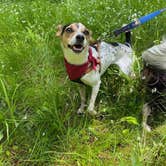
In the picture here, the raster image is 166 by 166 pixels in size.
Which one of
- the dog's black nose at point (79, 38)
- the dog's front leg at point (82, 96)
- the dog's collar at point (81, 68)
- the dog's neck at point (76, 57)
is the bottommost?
the dog's front leg at point (82, 96)

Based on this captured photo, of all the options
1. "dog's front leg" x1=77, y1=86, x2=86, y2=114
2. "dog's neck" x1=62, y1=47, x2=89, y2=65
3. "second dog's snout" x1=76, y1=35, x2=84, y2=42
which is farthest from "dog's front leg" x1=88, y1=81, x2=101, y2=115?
"second dog's snout" x1=76, y1=35, x2=84, y2=42

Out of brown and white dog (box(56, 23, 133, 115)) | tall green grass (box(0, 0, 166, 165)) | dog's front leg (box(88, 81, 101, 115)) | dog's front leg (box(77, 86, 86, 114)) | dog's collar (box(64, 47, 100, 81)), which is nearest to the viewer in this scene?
tall green grass (box(0, 0, 166, 165))

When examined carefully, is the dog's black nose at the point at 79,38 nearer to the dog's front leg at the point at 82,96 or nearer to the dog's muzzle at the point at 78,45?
the dog's muzzle at the point at 78,45

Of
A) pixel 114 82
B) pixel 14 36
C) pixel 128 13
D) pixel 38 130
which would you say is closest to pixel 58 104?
pixel 38 130

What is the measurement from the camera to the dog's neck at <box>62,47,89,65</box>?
3645mm

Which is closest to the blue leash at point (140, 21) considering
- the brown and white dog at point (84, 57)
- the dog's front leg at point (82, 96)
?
the brown and white dog at point (84, 57)

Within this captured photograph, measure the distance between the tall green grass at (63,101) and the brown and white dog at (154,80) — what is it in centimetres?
9

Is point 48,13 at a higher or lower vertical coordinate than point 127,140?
higher

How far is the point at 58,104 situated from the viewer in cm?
377

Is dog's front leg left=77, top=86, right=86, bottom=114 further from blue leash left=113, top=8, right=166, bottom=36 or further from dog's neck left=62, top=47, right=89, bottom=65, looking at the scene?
blue leash left=113, top=8, right=166, bottom=36

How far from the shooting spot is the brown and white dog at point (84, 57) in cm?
358

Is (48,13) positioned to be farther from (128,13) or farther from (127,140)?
(127,140)

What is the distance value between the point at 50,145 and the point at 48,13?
1949 mm

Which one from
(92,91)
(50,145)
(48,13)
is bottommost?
(50,145)
